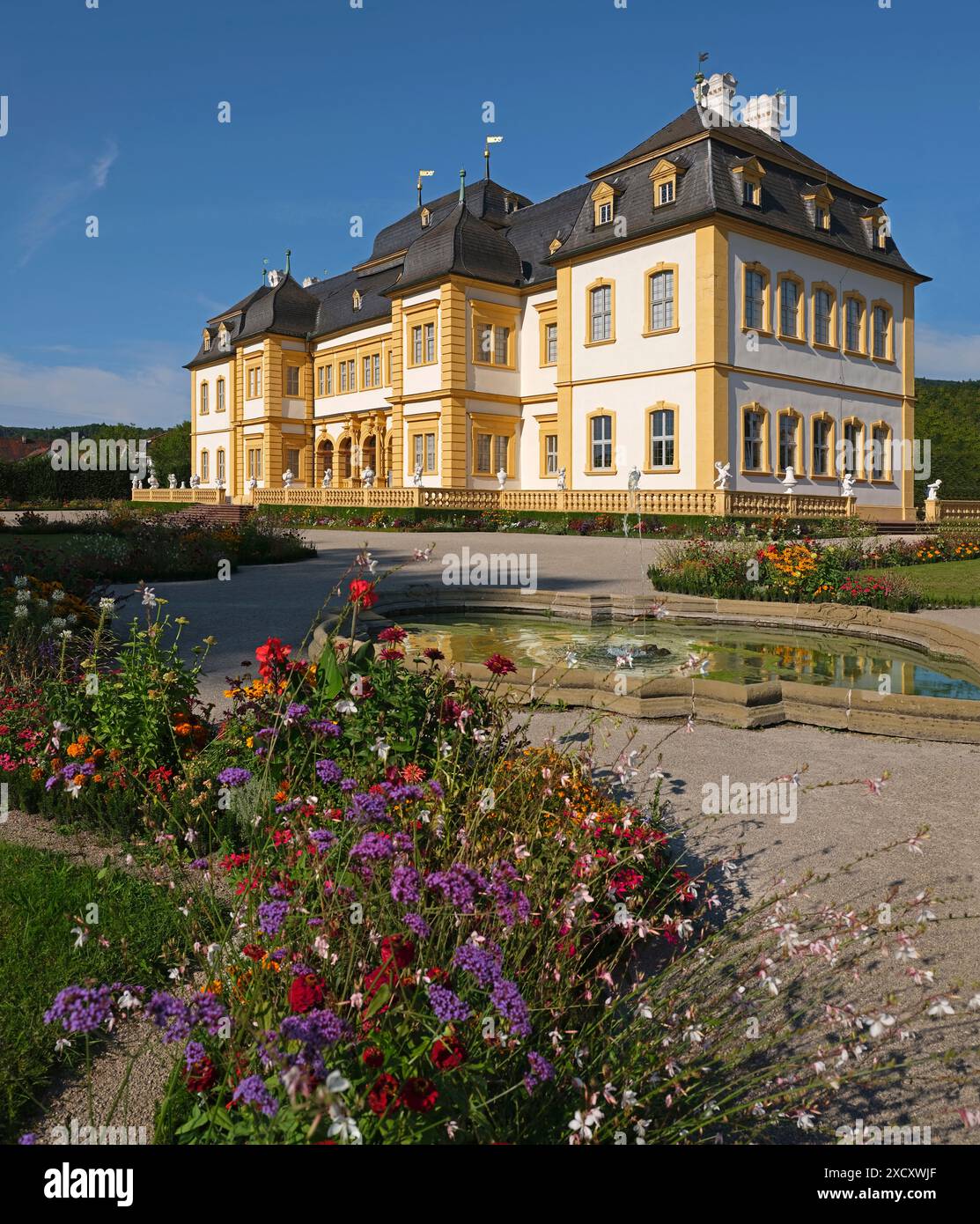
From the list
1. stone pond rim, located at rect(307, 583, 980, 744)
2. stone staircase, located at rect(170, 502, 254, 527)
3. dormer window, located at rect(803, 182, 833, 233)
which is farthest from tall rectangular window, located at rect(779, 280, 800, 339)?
stone pond rim, located at rect(307, 583, 980, 744)

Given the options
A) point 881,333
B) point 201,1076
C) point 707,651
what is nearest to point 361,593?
point 201,1076

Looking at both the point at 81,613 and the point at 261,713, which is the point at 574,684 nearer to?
the point at 261,713

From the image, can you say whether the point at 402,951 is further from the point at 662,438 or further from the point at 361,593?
the point at 662,438

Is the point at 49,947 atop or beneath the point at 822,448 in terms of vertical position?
beneath

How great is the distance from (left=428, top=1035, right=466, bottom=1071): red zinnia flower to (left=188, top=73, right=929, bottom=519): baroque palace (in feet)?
81.0

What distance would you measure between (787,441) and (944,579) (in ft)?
45.7

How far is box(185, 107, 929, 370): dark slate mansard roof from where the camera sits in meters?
27.0

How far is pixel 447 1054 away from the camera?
185 centimetres

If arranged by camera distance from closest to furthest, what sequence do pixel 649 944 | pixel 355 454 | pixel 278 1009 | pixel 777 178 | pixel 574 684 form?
pixel 278 1009 → pixel 649 944 → pixel 574 684 → pixel 777 178 → pixel 355 454

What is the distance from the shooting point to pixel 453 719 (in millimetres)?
4492

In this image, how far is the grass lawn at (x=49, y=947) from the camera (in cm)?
270

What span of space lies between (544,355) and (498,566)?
1774 centimetres

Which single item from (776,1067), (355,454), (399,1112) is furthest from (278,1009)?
(355,454)
